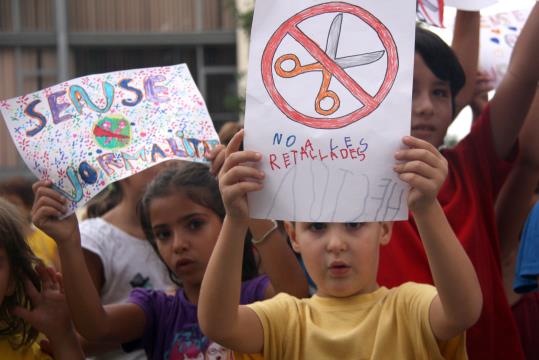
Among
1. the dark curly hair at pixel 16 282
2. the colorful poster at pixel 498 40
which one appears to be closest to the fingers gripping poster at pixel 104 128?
the dark curly hair at pixel 16 282

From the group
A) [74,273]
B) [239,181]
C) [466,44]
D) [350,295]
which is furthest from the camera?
[466,44]

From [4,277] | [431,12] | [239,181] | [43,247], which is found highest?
[431,12]

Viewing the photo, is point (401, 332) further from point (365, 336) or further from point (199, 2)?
point (199, 2)

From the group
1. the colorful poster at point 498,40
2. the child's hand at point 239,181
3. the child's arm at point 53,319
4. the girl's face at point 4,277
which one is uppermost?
the colorful poster at point 498,40

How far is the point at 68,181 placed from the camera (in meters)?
2.56

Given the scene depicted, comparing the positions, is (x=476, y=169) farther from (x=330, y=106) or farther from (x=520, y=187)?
(x=330, y=106)

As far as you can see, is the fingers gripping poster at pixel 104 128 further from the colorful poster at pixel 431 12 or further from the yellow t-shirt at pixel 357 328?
the colorful poster at pixel 431 12

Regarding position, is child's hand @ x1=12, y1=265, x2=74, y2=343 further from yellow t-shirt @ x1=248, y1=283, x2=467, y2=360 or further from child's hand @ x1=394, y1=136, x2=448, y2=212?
child's hand @ x1=394, y1=136, x2=448, y2=212

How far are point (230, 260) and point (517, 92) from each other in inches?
45.6

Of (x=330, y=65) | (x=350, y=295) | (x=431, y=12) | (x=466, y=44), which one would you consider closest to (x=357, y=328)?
(x=350, y=295)

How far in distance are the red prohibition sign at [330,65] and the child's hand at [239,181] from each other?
146 mm

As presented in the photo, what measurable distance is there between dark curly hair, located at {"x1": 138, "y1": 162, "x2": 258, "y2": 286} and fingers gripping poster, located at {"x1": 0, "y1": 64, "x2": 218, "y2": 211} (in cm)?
30

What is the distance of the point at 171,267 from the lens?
9.19 feet

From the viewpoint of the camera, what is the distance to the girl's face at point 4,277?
8.40 ft
